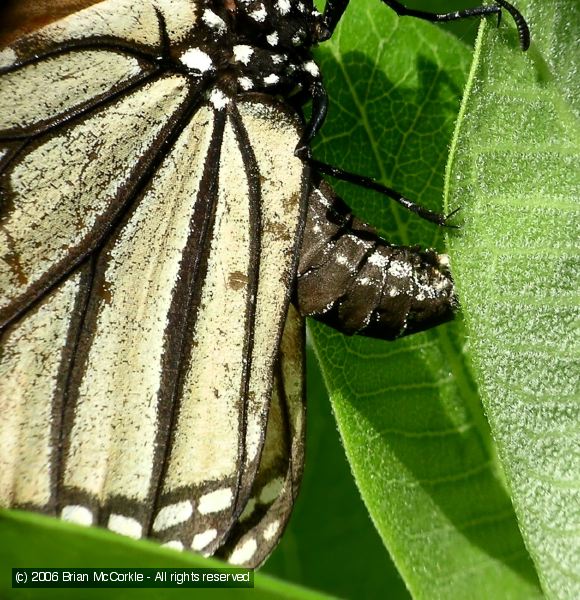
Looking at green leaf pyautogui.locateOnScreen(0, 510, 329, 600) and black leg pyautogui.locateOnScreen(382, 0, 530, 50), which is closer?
green leaf pyautogui.locateOnScreen(0, 510, 329, 600)

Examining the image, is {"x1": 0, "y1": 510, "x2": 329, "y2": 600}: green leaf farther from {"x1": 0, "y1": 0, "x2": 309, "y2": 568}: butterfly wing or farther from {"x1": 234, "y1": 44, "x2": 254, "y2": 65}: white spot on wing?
{"x1": 234, "y1": 44, "x2": 254, "y2": 65}: white spot on wing

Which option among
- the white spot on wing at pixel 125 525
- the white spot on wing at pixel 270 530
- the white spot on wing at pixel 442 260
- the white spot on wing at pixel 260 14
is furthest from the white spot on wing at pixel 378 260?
Result: the white spot on wing at pixel 125 525

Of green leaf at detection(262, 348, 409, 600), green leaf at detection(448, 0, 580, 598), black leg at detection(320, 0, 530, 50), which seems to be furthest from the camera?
green leaf at detection(262, 348, 409, 600)

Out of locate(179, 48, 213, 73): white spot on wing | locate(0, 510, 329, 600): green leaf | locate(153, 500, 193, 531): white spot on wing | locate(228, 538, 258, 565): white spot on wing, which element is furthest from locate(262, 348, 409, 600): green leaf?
locate(0, 510, 329, 600): green leaf

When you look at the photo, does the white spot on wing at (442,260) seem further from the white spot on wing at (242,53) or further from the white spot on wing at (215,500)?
the white spot on wing at (215,500)

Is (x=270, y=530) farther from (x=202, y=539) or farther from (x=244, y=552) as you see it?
(x=202, y=539)

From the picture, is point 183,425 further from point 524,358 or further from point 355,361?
point 524,358
